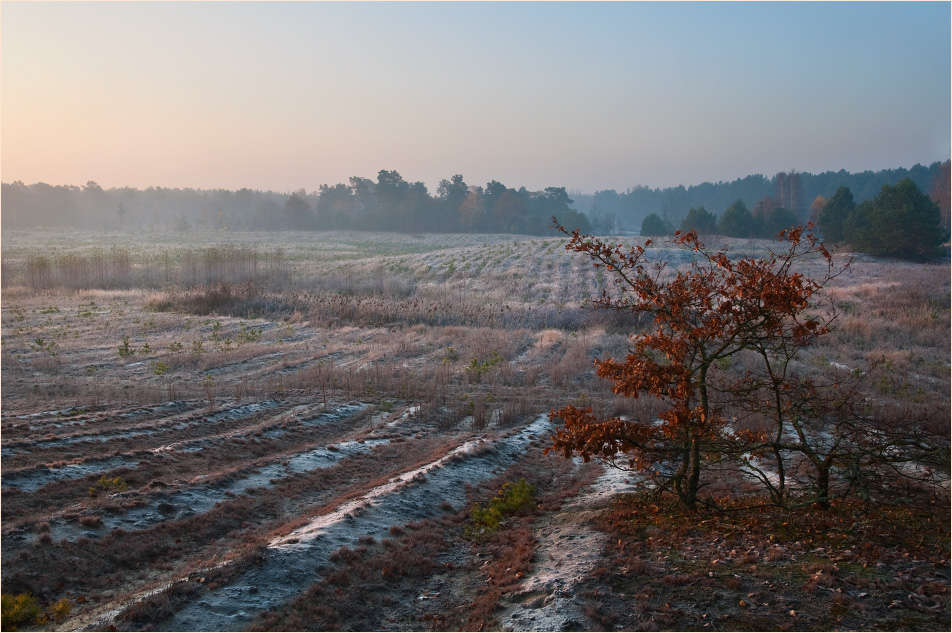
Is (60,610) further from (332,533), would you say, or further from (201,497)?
(201,497)

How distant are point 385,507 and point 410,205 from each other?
315ft

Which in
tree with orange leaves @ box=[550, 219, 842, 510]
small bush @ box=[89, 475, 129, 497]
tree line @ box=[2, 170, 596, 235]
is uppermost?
tree line @ box=[2, 170, 596, 235]

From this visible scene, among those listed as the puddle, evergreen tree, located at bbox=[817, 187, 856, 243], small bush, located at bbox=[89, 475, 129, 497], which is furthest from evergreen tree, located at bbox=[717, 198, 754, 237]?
small bush, located at bbox=[89, 475, 129, 497]

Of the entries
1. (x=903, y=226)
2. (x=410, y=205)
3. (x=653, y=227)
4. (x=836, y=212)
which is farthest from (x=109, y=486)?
(x=410, y=205)

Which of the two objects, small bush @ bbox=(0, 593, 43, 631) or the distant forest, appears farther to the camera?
the distant forest

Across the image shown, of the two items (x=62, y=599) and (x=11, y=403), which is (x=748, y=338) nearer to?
(x=62, y=599)

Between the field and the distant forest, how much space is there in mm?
65334

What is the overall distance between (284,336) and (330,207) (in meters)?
90.6

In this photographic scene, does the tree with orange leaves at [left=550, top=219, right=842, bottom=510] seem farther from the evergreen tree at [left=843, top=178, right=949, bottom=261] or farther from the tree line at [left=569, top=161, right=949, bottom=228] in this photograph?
the tree line at [left=569, top=161, right=949, bottom=228]

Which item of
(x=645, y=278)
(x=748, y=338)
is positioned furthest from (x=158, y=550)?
(x=748, y=338)

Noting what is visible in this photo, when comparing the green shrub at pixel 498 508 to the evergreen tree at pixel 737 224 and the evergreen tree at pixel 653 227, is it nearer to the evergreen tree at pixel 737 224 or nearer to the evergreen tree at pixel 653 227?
the evergreen tree at pixel 653 227

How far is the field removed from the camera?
5.39 meters

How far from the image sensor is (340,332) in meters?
26.7

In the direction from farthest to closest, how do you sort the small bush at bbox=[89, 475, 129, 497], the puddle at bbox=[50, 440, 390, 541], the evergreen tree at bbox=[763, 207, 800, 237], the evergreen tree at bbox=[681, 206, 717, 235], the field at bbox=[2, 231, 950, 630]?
the evergreen tree at bbox=[681, 206, 717, 235]
the evergreen tree at bbox=[763, 207, 800, 237]
the small bush at bbox=[89, 475, 129, 497]
the puddle at bbox=[50, 440, 390, 541]
the field at bbox=[2, 231, 950, 630]
